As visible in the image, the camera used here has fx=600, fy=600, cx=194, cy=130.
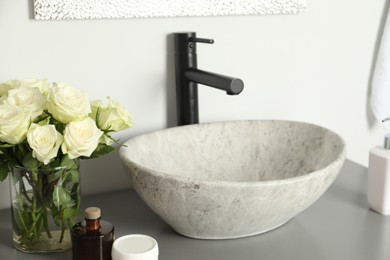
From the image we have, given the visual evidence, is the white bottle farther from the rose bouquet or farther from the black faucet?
the rose bouquet

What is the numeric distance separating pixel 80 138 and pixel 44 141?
6 cm

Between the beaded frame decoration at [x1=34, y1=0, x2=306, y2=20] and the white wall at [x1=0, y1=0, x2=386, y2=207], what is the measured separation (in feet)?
0.07

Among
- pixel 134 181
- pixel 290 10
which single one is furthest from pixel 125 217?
pixel 290 10

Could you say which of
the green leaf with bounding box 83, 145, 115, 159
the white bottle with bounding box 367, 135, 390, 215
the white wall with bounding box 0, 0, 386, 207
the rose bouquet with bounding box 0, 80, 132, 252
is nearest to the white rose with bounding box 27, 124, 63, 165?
the rose bouquet with bounding box 0, 80, 132, 252

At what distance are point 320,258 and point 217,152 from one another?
0.39 meters

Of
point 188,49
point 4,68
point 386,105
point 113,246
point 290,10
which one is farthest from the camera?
point 386,105

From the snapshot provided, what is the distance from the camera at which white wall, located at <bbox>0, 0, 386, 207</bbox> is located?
121cm

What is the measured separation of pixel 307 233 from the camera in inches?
43.6

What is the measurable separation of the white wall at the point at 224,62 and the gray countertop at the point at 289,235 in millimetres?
130

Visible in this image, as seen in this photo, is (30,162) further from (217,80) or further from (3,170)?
(217,80)

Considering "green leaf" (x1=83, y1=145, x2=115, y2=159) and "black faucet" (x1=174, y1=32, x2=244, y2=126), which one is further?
"black faucet" (x1=174, y1=32, x2=244, y2=126)

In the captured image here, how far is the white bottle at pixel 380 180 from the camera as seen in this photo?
1.18 meters

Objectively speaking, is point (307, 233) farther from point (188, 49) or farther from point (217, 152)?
point (188, 49)

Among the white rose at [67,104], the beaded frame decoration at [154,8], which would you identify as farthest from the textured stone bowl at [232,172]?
the beaded frame decoration at [154,8]
